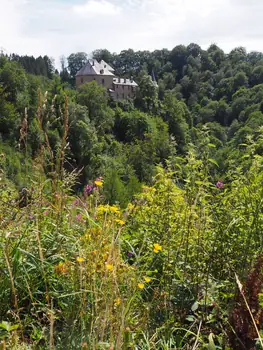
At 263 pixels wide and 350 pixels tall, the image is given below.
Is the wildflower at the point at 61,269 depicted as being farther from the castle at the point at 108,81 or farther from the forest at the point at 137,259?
the castle at the point at 108,81

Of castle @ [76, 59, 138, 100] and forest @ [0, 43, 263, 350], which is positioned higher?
castle @ [76, 59, 138, 100]

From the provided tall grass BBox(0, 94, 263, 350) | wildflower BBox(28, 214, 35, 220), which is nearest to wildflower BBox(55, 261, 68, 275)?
tall grass BBox(0, 94, 263, 350)

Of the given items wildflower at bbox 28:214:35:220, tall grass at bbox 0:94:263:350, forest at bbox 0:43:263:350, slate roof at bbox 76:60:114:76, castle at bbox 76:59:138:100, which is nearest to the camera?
forest at bbox 0:43:263:350

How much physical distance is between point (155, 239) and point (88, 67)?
57681 mm

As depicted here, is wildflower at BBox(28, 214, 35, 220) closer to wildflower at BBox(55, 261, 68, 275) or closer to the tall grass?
the tall grass

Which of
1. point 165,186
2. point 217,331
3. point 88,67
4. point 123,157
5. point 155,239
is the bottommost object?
point 123,157

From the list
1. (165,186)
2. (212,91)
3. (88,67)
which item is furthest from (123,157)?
(212,91)

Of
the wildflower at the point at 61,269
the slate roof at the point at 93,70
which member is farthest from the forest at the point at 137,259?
the slate roof at the point at 93,70

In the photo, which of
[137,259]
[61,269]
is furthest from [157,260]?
[61,269]

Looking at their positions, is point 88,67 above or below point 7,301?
above

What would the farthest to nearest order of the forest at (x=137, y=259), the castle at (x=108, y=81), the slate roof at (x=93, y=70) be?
1. the slate roof at (x=93, y=70)
2. the castle at (x=108, y=81)
3. the forest at (x=137, y=259)

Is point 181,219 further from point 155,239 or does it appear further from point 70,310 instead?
point 70,310

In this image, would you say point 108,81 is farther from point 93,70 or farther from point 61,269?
point 61,269

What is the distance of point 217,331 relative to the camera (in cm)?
197
